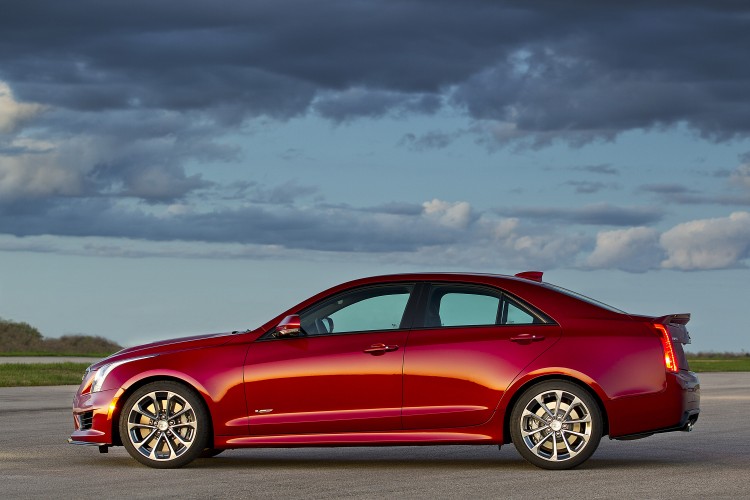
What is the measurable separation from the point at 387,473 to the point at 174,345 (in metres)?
2.26

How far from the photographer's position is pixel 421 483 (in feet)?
33.9

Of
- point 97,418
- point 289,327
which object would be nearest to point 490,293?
point 289,327

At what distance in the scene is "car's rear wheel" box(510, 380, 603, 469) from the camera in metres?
11.1

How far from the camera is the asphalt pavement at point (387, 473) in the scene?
32.1 feet

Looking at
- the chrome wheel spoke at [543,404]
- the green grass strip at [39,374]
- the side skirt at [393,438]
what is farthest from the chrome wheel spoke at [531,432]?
the green grass strip at [39,374]

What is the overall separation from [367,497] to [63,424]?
8123mm

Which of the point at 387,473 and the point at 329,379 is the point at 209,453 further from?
the point at 387,473

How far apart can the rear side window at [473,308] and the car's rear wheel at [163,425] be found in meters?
2.17

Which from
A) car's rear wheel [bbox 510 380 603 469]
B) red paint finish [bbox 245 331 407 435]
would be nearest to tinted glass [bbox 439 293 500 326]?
red paint finish [bbox 245 331 407 435]

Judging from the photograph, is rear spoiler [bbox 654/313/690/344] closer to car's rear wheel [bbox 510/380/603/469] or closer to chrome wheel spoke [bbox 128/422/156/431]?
car's rear wheel [bbox 510/380/603/469]

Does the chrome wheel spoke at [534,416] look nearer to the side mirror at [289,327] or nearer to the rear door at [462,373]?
the rear door at [462,373]

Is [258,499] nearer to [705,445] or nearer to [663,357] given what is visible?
[663,357]

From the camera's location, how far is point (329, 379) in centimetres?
1124

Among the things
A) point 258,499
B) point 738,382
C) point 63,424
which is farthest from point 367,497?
point 738,382
